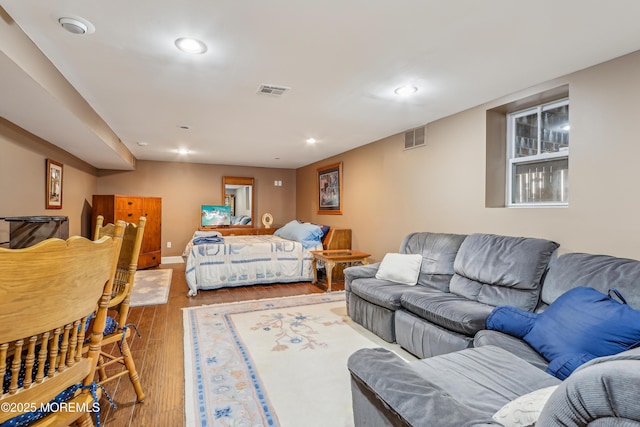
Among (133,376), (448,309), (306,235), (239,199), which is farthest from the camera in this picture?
(239,199)

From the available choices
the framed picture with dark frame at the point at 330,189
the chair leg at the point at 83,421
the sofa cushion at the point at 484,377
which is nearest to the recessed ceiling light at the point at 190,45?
the chair leg at the point at 83,421

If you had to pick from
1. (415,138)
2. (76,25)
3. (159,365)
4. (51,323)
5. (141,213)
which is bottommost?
(159,365)

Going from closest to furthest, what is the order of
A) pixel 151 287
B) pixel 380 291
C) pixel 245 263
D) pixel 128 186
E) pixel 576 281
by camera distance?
pixel 576 281 < pixel 380 291 < pixel 151 287 < pixel 245 263 < pixel 128 186

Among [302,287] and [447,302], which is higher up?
[447,302]

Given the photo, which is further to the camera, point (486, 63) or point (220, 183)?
point (220, 183)

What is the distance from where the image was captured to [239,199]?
309 inches

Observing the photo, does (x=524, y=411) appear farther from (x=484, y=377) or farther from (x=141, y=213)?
(x=141, y=213)

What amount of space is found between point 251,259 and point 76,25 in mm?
3726

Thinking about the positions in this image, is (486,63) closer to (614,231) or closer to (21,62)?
(614,231)

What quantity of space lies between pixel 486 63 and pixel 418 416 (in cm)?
240

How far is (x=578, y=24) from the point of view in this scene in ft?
6.23

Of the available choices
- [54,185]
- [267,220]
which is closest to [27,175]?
[54,185]

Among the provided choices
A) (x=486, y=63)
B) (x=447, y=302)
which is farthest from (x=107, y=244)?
(x=486, y=63)

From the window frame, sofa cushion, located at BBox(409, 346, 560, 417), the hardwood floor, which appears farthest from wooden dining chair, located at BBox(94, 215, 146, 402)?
the window frame
